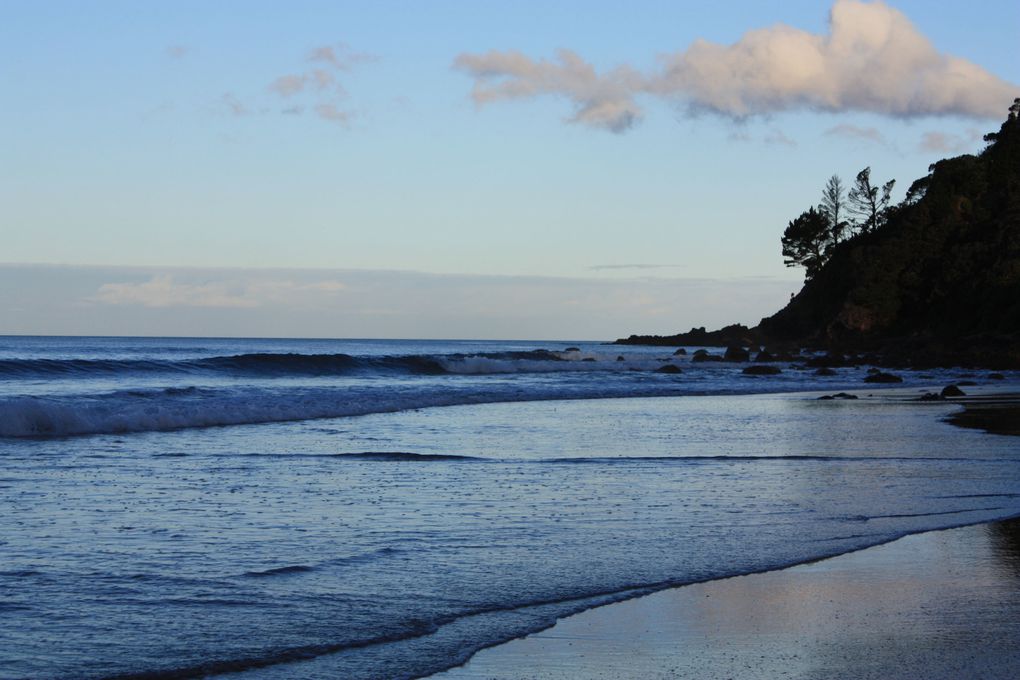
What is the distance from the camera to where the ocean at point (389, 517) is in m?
5.33

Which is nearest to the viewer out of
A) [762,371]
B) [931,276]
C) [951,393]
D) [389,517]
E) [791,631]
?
[791,631]

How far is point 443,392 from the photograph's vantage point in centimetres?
2833

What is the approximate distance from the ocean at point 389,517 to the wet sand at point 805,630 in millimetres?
264

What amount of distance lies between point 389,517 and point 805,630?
4.10 meters

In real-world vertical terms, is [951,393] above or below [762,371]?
below

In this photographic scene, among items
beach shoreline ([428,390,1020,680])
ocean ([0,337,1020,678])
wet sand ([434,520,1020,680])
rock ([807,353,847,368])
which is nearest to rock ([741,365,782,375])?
rock ([807,353,847,368])

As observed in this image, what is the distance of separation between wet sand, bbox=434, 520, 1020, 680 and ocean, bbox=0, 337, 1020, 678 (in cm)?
26

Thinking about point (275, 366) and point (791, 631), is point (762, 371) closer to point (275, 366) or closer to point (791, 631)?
point (275, 366)

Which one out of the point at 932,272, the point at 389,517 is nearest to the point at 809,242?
the point at 932,272

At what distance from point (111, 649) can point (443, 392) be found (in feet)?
76.5

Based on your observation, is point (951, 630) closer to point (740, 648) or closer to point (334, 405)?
point (740, 648)

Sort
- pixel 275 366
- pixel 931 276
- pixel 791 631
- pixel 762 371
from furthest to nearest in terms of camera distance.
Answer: pixel 931 276 < pixel 275 366 < pixel 762 371 < pixel 791 631

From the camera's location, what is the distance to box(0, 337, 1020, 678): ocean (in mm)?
5328

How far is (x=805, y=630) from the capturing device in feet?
18.0
